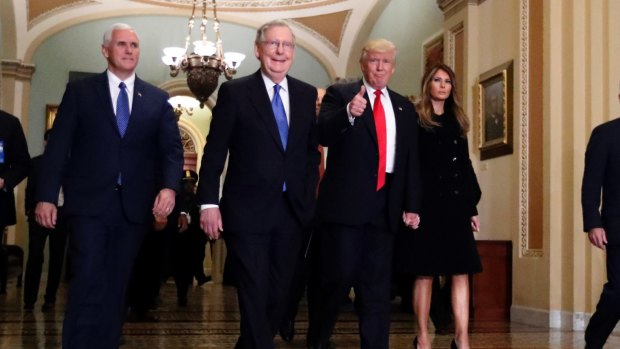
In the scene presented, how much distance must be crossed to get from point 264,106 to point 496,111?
4814 mm

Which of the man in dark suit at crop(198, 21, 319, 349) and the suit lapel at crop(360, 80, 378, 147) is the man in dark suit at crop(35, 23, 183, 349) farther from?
the suit lapel at crop(360, 80, 378, 147)

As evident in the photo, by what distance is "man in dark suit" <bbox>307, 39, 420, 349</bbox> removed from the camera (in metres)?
3.94

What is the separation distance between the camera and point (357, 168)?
397cm

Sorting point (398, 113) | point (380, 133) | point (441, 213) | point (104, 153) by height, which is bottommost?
point (441, 213)

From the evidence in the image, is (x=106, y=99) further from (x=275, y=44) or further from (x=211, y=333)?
(x=211, y=333)

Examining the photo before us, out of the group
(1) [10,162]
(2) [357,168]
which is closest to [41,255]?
(1) [10,162]

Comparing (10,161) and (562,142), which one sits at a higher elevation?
(562,142)

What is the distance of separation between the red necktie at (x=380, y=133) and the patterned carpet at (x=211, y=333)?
1.64 metres

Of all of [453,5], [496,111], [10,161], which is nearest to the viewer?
[10,161]

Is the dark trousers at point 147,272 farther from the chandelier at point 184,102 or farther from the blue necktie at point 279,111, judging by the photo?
the chandelier at point 184,102

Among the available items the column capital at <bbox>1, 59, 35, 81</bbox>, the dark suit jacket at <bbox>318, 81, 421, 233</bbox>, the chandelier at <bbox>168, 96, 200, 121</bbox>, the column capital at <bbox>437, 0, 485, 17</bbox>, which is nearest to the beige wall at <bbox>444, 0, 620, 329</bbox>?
the column capital at <bbox>437, 0, 485, 17</bbox>

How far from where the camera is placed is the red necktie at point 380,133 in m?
3.99

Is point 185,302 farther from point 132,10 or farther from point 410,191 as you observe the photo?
point 132,10

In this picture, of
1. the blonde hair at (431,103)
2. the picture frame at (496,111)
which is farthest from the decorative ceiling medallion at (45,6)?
the blonde hair at (431,103)
